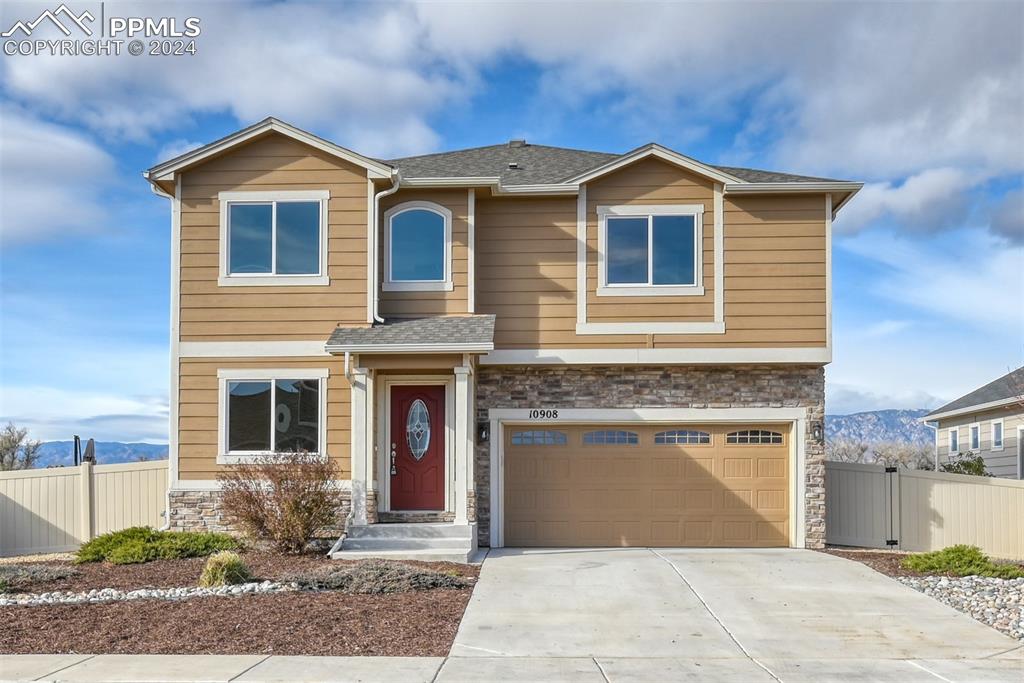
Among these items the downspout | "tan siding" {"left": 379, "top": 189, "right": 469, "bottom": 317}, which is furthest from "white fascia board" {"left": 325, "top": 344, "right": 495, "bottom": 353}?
"tan siding" {"left": 379, "top": 189, "right": 469, "bottom": 317}

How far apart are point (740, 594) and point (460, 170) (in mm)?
8406

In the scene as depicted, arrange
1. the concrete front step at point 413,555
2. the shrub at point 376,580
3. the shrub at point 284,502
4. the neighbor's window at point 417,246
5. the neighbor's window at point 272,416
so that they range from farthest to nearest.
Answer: the neighbor's window at point 417,246 → the neighbor's window at point 272,416 → the shrub at point 284,502 → the concrete front step at point 413,555 → the shrub at point 376,580

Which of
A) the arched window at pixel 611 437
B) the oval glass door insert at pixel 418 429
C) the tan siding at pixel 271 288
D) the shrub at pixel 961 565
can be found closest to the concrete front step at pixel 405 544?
the oval glass door insert at pixel 418 429

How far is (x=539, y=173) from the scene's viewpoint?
1606 centimetres

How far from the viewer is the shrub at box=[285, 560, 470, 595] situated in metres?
10.3

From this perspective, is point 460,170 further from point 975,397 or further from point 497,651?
point 975,397

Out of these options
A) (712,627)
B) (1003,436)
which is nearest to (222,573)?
(712,627)

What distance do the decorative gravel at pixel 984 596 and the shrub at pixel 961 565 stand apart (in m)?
0.24

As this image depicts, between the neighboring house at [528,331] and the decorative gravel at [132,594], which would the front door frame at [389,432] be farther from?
the decorative gravel at [132,594]

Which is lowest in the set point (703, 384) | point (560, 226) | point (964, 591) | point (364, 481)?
point (964, 591)

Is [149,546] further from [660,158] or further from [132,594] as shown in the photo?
[660,158]

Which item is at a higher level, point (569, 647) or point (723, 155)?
point (723, 155)

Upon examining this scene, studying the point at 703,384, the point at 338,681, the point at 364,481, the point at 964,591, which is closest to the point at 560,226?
the point at 703,384

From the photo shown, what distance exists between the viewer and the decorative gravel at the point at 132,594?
394 inches
